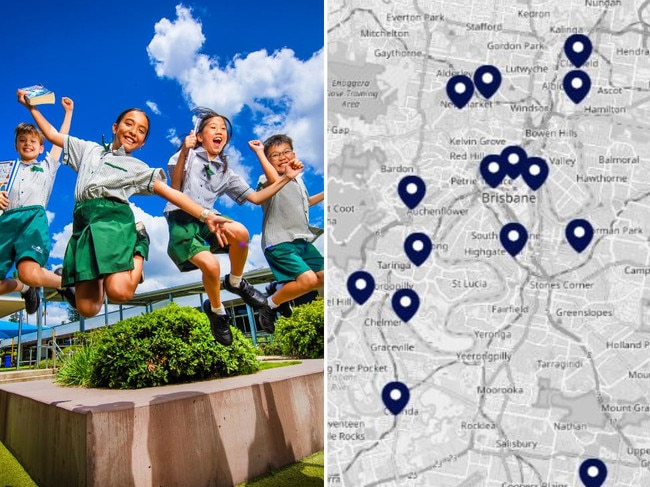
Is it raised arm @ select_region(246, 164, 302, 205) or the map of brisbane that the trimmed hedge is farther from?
the map of brisbane

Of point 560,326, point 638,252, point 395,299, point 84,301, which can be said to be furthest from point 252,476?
point 638,252

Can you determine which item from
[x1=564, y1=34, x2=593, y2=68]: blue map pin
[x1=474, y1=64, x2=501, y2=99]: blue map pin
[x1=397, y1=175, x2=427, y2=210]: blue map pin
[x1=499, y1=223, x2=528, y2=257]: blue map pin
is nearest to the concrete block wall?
[x1=397, y1=175, x2=427, y2=210]: blue map pin

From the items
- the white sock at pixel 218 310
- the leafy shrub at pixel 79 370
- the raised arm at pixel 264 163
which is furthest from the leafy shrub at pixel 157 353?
the raised arm at pixel 264 163

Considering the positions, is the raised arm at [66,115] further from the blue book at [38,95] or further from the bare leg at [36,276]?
the bare leg at [36,276]

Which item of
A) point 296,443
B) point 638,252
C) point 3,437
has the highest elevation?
point 638,252

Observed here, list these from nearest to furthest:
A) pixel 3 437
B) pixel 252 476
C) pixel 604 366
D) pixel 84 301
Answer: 1. pixel 604 366
2. pixel 252 476
3. pixel 84 301
4. pixel 3 437

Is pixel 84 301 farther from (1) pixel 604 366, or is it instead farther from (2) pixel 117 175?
(1) pixel 604 366

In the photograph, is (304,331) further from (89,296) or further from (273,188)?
(89,296)
